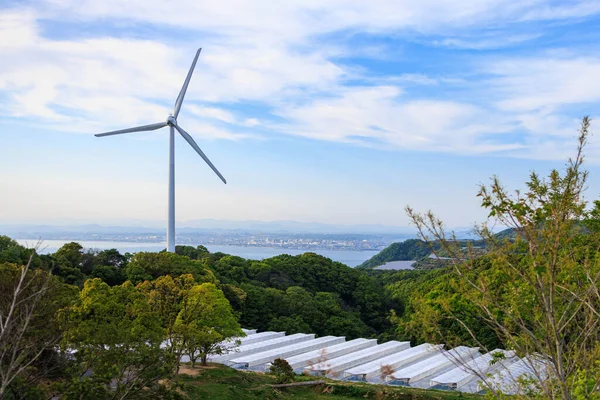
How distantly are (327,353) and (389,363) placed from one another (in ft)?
13.2

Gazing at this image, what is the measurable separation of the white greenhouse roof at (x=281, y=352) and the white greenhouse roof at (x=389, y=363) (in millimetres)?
4953

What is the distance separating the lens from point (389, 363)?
32.2m

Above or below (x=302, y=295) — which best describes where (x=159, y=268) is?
above

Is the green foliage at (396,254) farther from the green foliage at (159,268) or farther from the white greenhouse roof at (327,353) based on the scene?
the white greenhouse roof at (327,353)

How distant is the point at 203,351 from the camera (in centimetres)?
2748

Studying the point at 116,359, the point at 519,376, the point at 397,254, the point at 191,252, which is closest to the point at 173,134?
the point at 191,252

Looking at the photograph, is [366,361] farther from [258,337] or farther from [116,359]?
[116,359]

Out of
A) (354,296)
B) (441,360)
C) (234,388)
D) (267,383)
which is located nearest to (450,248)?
(234,388)

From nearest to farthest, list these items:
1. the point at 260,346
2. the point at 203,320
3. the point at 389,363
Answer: the point at 203,320 → the point at 389,363 → the point at 260,346

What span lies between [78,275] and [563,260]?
40.5 meters

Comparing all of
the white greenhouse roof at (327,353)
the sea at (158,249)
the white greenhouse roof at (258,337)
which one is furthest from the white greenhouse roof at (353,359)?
the sea at (158,249)

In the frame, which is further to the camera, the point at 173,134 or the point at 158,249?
the point at 158,249

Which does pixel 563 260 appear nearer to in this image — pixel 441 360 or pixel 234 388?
pixel 234 388

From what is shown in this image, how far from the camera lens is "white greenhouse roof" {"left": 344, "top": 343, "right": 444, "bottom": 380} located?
97.2ft
